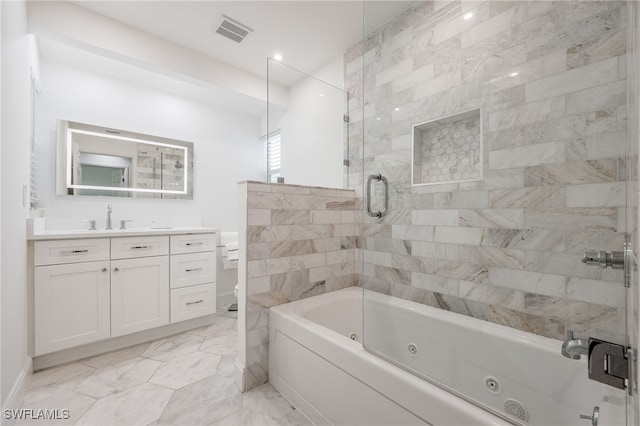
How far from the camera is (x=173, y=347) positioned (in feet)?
7.30

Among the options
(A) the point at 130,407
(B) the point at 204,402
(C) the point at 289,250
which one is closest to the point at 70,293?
(A) the point at 130,407

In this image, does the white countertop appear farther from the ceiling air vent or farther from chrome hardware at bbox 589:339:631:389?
chrome hardware at bbox 589:339:631:389

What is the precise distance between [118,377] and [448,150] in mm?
2624

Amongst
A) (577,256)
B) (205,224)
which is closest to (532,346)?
(577,256)

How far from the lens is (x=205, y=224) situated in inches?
131

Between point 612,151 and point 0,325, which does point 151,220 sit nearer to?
point 0,325

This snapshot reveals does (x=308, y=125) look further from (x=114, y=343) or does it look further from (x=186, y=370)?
(x=114, y=343)

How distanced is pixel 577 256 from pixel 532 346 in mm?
470

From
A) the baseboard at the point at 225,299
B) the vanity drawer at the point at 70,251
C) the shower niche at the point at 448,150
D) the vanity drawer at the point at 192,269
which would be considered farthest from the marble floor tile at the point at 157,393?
the shower niche at the point at 448,150

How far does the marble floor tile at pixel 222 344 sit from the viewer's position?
2.15 meters

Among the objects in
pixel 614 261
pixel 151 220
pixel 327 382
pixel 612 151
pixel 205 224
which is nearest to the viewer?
pixel 614 261

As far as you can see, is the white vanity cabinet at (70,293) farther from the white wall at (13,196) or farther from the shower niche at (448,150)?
the shower niche at (448,150)

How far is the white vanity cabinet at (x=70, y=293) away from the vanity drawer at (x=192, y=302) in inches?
19.0

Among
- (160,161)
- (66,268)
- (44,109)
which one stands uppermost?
(44,109)
